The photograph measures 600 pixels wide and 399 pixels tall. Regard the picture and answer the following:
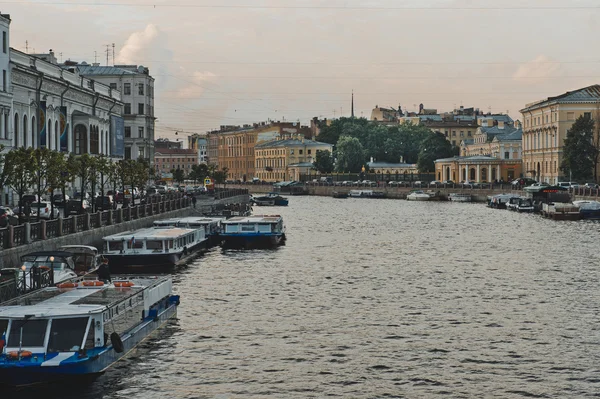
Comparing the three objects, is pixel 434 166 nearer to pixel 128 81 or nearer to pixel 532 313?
pixel 128 81

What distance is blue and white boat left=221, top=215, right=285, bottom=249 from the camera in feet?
199

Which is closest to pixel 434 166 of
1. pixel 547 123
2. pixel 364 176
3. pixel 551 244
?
pixel 364 176

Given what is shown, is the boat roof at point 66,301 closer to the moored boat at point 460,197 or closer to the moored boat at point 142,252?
the moored boat at point 142,252

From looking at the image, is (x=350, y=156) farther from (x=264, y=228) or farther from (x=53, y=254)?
(x=53, y=254)

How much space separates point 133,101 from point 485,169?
64.2 m

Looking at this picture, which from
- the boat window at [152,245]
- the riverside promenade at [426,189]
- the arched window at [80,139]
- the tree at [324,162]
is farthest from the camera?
the tree at [324,162]

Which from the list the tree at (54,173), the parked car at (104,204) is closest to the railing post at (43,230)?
the tree at (54,173)

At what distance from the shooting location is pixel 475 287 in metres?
41.6

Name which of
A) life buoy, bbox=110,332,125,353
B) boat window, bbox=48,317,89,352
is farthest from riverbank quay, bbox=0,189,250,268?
boat window, bbox=48,317,89,352

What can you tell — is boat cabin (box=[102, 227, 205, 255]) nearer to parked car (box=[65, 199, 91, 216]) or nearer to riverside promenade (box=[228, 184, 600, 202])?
parked car (box=[65, 199, 91, 216])

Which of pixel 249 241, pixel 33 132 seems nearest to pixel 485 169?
pixel 33 132

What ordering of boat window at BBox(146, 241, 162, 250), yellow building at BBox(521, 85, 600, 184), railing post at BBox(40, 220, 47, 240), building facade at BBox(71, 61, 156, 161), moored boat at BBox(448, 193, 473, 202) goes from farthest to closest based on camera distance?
moored boat at BBox(448, 193, 473, 202) → yellow building at BBox(521, 85, 600, 184) → building facade at BBox(71, 61, 156, 161) → boat window at BBox(146, 241, 162, 250) → railing post at BBox(40, 220, 47, 240)

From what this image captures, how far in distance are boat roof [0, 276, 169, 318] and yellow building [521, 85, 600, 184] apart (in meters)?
105

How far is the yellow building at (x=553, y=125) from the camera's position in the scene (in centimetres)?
13175
